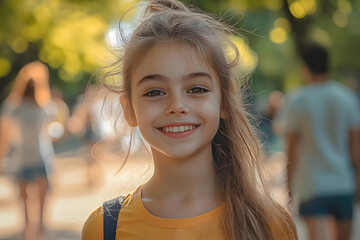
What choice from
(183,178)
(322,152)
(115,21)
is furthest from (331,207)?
(115,21)

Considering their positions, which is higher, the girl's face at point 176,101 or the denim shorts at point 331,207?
the girl's face at point 176,101

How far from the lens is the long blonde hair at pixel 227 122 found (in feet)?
6.66

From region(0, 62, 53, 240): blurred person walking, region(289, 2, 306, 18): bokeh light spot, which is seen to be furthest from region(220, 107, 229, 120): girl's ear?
region(289, 2, 306, 18): bokeh light spot

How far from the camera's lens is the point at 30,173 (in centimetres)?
668

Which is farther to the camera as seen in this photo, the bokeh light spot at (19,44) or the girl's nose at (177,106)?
the bokeh light spot at (19,44)

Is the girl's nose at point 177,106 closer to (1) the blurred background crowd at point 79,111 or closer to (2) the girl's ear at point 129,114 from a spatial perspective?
(2) the girl's ear at point 129,114

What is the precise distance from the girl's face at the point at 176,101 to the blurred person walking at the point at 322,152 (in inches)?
101

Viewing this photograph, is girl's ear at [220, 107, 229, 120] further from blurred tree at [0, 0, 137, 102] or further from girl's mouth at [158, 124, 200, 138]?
blurred tree at [0, 0, 137, 102]

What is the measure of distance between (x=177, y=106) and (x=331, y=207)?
2.87 metres

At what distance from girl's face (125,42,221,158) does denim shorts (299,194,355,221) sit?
8.63 feet

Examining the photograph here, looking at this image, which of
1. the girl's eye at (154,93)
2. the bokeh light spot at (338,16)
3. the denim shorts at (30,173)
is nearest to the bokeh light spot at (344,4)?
the bokeh light spot at (338,16)

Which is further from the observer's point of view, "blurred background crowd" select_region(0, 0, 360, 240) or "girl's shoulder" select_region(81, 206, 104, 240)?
"blurred background crowd" select_region(0, 0, 360, 240)

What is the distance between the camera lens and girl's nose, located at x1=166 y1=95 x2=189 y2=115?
197 cm

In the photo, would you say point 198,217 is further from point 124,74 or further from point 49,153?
point 49,153
